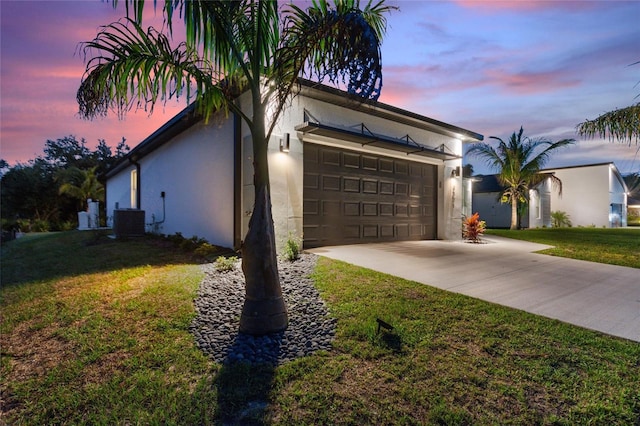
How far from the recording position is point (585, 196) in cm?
2408

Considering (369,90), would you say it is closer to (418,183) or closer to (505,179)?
(418,183)

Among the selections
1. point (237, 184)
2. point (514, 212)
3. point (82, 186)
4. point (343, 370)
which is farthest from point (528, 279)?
point (82, 186)

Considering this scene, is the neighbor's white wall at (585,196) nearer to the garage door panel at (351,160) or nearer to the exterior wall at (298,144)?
the exterior wall at (298,144)

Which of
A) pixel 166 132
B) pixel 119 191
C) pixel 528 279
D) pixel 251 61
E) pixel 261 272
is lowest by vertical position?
pixel 528 279

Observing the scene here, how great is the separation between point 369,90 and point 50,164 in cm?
3940

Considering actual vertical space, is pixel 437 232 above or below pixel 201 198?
below

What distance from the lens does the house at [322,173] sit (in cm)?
735

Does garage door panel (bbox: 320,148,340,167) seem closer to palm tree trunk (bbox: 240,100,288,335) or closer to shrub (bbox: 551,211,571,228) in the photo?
palm tree trunk (bbox: 240,100,288,335)

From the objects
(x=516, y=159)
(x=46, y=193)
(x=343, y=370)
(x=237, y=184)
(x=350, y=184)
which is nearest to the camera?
(x=343, y=370)

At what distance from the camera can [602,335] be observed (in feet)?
10.7

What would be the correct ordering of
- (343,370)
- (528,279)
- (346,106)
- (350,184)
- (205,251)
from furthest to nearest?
(350,184)
(346,106)
(205,251)
(528,279)
(343,370)

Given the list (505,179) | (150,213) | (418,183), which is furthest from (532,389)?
(505,179)

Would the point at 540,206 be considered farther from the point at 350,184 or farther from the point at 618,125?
the point at 350,184

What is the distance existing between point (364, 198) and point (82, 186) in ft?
83.4
